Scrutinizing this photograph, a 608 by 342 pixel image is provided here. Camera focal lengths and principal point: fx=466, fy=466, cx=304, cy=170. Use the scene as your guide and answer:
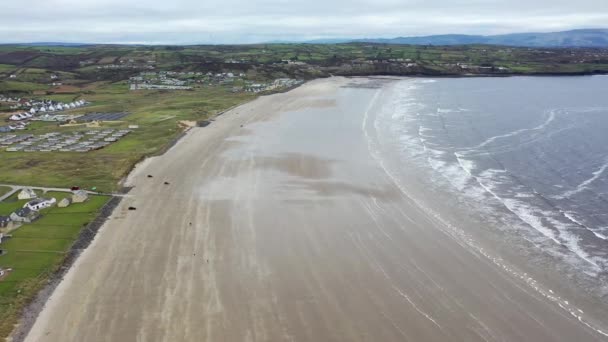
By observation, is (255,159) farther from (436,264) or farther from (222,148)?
(436,264)

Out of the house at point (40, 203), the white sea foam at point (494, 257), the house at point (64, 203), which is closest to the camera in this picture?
the white sea foam at point (494, 257)

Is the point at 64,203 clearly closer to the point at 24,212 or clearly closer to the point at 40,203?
the point at 40,203

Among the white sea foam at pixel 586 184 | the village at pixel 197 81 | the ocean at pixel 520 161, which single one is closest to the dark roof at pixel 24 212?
the ocean at pixel 520 161

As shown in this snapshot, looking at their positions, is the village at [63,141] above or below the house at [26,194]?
above

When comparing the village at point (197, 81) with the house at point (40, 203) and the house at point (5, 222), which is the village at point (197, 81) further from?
the house at point (5, 222)

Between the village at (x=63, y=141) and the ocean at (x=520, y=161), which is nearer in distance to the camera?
the ocean at (x=520, y=161)

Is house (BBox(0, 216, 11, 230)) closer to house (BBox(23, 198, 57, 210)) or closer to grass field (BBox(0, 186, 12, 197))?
house (BBox(23, 198, 57, 210))

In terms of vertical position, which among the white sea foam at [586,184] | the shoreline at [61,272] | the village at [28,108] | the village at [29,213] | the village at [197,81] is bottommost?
the shoreline at [61,272]

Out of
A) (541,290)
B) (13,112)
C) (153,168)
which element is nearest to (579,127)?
(541,290)
